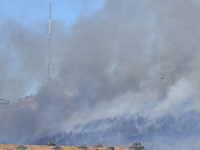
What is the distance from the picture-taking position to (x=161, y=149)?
643 ft

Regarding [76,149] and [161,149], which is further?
[161,149]

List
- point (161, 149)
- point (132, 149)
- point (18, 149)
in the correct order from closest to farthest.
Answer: point (18, 149), point (132, 149), point (161, 149)

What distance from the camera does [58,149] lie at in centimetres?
13438

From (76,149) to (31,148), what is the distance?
58.1ft

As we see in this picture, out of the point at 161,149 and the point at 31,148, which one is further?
the point at 161,149

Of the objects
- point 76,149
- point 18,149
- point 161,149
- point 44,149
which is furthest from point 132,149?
point 161,149

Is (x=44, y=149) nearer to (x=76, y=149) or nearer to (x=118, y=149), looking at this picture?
(x=76, y=149)

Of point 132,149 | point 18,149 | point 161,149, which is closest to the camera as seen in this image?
point 18,149

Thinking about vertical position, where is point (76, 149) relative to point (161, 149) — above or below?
below

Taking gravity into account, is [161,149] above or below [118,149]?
above

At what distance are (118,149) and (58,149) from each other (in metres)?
25.7

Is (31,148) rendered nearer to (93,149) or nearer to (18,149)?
(18,149)

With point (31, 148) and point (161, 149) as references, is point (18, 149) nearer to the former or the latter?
point (31, 148)

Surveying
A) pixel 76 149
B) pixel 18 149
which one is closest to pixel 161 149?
pixel 76 149
